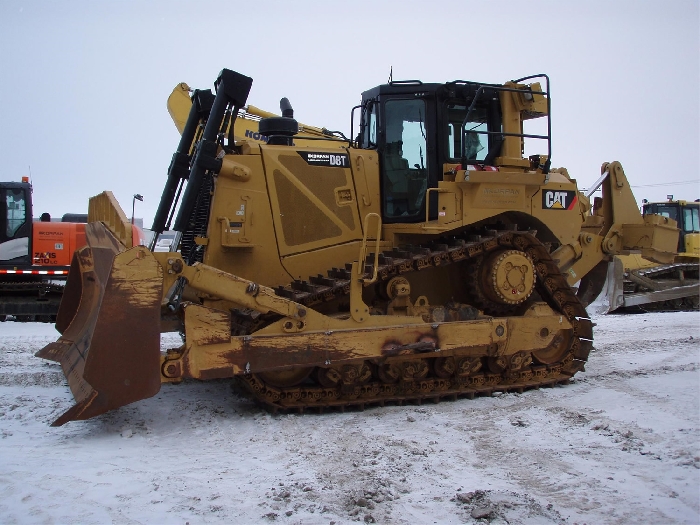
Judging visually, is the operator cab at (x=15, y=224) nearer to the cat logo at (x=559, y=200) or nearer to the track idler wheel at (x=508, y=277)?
the track idler wheel at (x=508, y=277)

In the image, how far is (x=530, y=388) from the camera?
265 inches

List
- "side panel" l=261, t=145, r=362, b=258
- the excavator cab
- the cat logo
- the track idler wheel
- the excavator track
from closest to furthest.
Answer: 1. the excavator track
2. "side panel" l=261, t=145, r=362, b=258
3. the track idler wheel
4. the cat logo
5. the excavator cab

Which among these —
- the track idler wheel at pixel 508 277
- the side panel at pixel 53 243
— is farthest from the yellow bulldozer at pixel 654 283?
the side panel at pixel 53 243

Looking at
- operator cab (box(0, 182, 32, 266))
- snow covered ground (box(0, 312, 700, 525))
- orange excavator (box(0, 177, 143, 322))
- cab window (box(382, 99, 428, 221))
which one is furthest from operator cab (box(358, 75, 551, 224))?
operator cab (box(0, 182, 32, 266))

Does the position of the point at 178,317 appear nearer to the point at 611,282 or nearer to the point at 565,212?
the point at 565,212

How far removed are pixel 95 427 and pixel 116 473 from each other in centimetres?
110

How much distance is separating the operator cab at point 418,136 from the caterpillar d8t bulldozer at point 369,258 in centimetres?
2

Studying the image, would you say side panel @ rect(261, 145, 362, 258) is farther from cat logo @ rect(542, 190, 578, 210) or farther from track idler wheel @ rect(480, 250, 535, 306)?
cat logo @ rect(542, 190, 578, 210)

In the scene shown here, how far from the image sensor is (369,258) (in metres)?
6.38

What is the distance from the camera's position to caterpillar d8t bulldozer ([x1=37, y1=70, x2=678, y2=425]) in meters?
5.61

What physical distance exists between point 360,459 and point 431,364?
1.92 meters

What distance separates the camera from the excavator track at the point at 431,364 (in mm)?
5871

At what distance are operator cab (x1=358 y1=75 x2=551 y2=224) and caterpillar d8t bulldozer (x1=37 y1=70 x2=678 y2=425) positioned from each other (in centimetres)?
2

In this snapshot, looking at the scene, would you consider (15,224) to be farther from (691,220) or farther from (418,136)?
(691,220)
